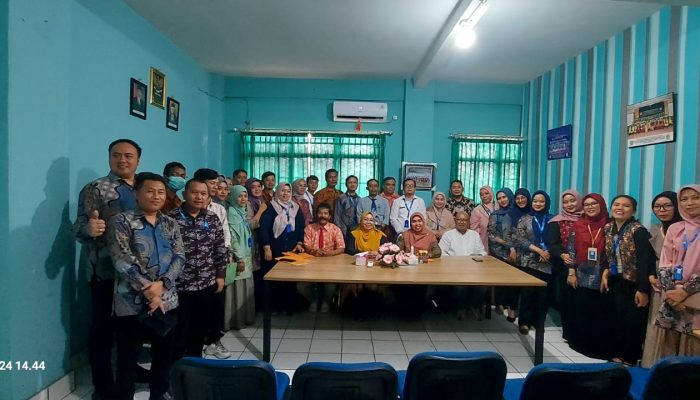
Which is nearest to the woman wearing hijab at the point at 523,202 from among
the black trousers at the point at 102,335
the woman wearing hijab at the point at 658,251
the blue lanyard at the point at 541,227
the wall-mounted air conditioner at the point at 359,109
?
the blue lanyard at the point at 541,227

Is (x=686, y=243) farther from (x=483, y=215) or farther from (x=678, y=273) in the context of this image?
(x=483, y=215)

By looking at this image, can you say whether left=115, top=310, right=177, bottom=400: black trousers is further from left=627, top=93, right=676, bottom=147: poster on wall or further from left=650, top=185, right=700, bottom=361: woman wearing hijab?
left=627, top=93, right=676, bottom=147: poster on wall

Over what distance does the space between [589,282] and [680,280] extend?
2.32ft

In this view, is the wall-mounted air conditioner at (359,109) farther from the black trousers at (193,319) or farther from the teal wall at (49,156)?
the black trousers at (193,319)

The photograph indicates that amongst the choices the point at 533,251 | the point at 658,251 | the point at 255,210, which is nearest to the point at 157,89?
the point at 255,210

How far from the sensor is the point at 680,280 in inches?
95.2

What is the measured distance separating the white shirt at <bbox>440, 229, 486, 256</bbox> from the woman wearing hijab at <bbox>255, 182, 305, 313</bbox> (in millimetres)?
1650

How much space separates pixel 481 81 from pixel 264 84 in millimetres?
3495

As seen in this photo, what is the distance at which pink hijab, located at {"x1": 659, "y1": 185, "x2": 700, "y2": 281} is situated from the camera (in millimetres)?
2364

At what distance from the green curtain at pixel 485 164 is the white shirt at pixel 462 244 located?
1.87 m

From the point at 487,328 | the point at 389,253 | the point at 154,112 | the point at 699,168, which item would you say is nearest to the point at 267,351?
the point at 389,253

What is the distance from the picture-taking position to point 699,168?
9.49ft

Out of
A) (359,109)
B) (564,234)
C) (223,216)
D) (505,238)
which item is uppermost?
(359,109)

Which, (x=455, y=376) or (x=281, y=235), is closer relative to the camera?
(x=455, y=376)
